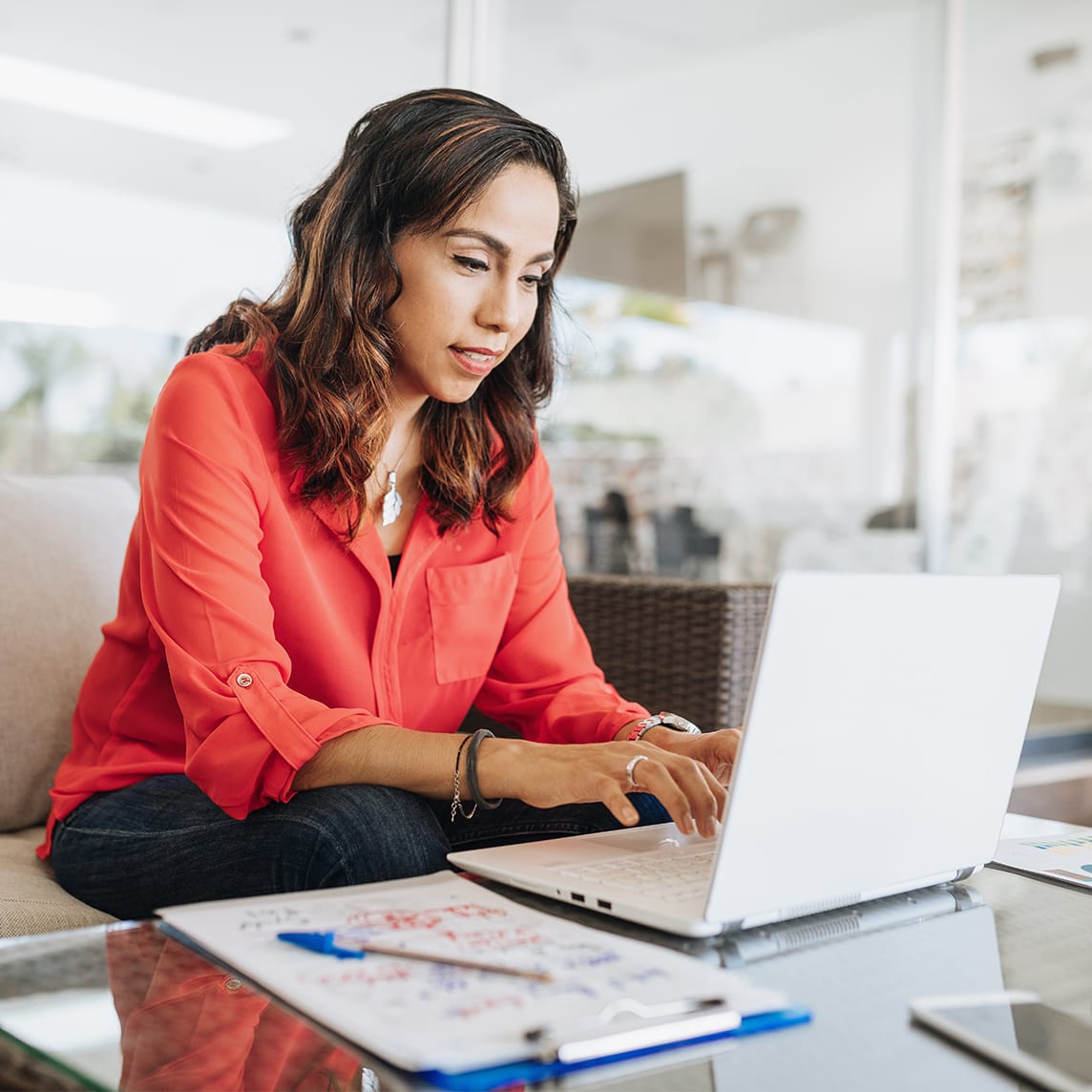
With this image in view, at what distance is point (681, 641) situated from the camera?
82.6 inches

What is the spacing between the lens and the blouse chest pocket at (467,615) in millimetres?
1567

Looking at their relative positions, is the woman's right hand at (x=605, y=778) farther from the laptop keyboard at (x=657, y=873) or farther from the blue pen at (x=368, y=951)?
the blue pen at (x=368, y=951)

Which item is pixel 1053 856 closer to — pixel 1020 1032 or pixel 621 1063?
pixel 1020 1032

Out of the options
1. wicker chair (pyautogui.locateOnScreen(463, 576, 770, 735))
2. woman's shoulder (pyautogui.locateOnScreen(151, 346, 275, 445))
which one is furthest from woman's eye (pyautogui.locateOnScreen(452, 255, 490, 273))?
wicker chair (pyautogui.locateOnScreen(463, 576, 770, 735))

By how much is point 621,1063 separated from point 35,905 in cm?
84

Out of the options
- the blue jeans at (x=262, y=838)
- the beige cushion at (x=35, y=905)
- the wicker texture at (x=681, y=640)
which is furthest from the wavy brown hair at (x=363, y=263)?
the wicker texture at (x=681, y=640)

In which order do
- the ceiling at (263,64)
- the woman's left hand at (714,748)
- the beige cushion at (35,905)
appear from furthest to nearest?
the ceiling at (263,64), the beige cushion at (35,905), the woman's left hand at (714,748)

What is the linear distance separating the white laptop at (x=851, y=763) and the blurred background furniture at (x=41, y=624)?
828mm

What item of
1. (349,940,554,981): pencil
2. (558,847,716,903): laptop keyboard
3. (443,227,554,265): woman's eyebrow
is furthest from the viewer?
(443,227,554,265): woman's eyebrow

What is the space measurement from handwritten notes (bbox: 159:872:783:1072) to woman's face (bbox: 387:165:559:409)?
705 mm

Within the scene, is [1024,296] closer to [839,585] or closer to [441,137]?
[441,137]

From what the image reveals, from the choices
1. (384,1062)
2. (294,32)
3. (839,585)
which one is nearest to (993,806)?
(839,585)

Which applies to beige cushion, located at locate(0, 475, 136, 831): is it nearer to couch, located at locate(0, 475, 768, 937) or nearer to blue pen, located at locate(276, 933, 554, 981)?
couch, located at locate(0, 475, 768, 937)

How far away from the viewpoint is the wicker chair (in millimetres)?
2033
